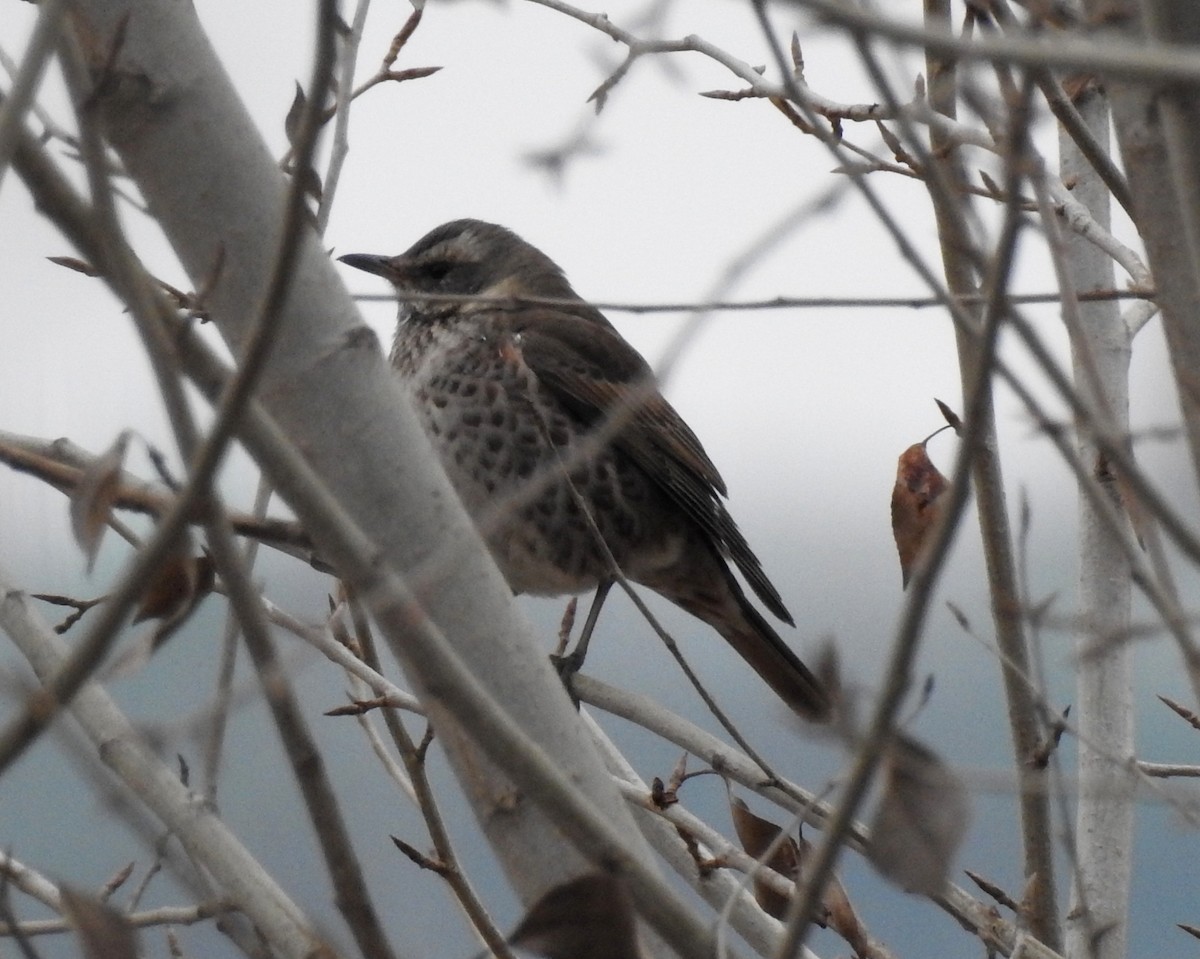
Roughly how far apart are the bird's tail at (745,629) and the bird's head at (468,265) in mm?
976

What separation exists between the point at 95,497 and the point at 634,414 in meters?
2.95

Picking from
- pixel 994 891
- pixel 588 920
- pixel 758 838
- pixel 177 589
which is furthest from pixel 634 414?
pixel 588 920

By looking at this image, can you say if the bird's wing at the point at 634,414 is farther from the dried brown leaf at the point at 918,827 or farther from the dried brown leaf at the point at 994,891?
the dried brown leaf at the point at 918,827

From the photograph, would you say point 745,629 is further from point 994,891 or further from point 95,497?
point 95,497

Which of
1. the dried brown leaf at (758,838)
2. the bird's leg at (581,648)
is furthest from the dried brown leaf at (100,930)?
the bird's leg at (581,648)

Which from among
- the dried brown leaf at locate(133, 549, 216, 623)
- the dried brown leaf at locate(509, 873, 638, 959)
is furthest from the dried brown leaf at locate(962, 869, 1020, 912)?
the dried brown leaf at locate(133, 549, 216, 623)

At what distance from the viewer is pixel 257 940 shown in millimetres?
1758

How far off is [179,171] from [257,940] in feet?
2.70

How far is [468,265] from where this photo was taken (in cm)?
482

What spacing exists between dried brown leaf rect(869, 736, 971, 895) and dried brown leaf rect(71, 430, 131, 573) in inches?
30.2

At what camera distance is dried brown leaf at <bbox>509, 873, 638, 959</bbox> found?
1.32m

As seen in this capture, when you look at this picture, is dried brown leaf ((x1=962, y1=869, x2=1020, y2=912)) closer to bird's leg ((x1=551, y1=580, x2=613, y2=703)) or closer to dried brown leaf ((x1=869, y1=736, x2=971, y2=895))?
bird's leg ((x1=551, y1=580, x2=613, y2=703))

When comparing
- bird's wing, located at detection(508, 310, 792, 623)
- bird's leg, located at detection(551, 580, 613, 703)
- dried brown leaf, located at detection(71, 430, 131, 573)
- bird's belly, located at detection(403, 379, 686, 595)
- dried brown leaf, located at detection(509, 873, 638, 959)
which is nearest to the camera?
dried brown leaf, located at detection(509, 873, 638, 959)

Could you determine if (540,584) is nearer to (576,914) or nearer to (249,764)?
(249,764)
